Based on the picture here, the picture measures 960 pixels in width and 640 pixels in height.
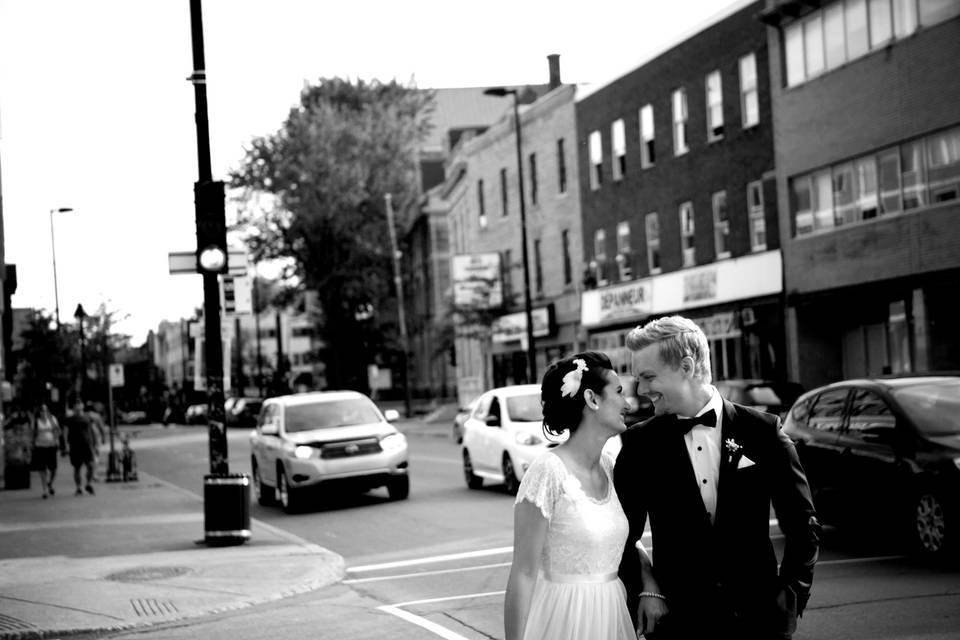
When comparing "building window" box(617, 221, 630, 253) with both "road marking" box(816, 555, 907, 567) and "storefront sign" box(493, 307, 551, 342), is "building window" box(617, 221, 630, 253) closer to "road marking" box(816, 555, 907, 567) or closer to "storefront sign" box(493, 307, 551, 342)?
"storefront sign" box(493, 307, 551, 342)

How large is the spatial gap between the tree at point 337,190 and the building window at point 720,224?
29624mm

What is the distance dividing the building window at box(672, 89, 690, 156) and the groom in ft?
119

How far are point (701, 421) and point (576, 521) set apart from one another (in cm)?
53

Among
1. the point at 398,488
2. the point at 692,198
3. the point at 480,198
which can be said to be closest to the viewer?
the point at 398,488

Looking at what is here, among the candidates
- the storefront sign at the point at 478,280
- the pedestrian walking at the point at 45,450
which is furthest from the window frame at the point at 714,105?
the pedestrian walking at the point at 45,450

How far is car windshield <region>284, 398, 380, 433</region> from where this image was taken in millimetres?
21516

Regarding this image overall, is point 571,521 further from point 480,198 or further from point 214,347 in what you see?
point 480,198

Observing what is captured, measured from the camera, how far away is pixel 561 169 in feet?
164

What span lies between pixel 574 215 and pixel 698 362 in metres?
44.1

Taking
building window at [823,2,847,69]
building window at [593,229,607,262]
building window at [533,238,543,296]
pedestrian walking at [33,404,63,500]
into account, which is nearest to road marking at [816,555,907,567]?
pedestrian walking at [33,404,63,500]

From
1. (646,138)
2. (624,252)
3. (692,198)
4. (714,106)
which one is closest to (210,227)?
(714,106)

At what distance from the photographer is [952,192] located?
2858cm

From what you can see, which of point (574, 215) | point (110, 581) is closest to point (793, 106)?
point (574, 215)

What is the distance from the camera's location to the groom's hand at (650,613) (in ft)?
15.4
